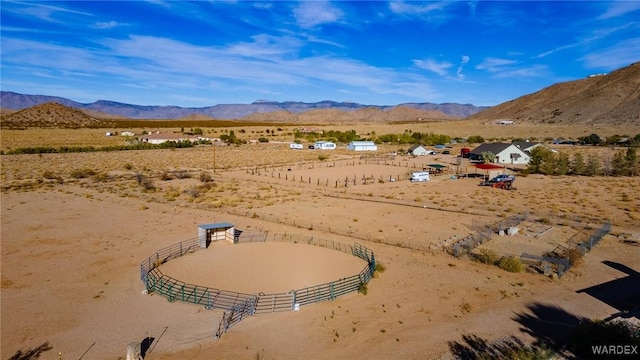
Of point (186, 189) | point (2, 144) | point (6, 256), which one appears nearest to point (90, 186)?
point (186, 189)

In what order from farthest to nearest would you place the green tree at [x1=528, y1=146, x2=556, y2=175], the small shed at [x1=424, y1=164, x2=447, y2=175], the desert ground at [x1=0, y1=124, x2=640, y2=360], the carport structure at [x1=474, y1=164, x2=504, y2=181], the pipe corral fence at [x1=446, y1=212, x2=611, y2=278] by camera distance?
the small shed at [x1=424, y1=164, x2=447, y2=175]
the green tree at [x1=528, y1=146, x2=556, y2=175]
the carport structure at [x1=474, y1=164, x2=504, y2=181]
the pipe corral fence at [x1=446, y1=212, x2=611, y2=278]
the desert ground at [x1=0, y1=124, x2=640, y2=360]

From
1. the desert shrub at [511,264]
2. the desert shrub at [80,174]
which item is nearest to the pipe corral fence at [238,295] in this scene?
the desert shrub at [511,264]

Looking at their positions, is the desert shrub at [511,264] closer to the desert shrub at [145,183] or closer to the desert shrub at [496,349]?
the desert shrub at [496,349]

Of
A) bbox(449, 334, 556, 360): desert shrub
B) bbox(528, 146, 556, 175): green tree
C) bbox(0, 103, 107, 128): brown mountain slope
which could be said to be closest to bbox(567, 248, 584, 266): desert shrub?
bbox(449, 334, 556, 360): desert shrub

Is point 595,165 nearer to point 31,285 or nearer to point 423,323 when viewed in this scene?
point 423,323

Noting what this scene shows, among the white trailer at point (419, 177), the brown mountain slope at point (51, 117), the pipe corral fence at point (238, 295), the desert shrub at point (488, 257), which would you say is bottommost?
the pipe corral fence at point (238, 295)

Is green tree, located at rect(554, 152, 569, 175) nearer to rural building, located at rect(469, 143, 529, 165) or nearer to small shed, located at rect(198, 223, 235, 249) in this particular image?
rural building, located at rect(469, 143, 529, 165)

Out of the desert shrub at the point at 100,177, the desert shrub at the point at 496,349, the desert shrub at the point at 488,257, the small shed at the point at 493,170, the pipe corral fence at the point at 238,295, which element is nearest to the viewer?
the desert shrub at the point at 496,349

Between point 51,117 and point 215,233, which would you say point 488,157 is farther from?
point 51,117
